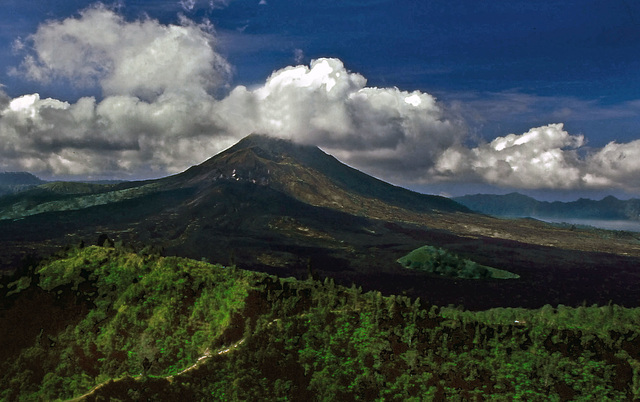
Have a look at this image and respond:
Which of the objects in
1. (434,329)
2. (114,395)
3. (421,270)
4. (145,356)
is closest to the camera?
(114,395)

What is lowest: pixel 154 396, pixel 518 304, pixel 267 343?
pixel 518 304

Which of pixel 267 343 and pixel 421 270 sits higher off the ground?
pixel 267 343

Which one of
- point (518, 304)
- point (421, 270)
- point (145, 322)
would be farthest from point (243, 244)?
point (145, 322)

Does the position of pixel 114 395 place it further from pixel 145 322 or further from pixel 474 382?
pixel 474 382

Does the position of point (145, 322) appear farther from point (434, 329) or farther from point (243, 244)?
point (243, 244)

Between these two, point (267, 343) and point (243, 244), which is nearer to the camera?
point (267, 343)

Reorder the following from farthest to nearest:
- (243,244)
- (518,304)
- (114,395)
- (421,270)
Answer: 1. (243,244)
2. (421,270)
3. (518,304)
4. (114,395)
